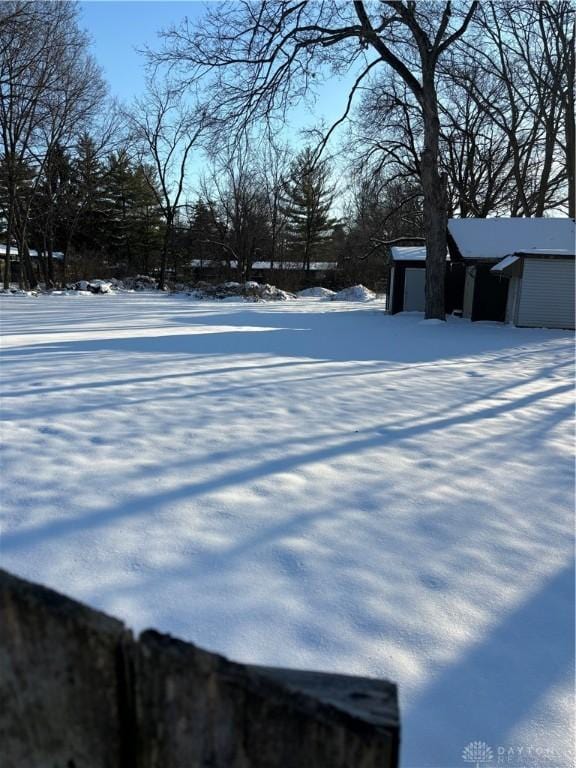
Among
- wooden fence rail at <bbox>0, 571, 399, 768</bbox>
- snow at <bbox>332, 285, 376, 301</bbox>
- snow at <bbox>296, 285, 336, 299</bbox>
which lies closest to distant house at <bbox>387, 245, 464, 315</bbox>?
snow at <bbox>332, 285, 376, 301</bbox>

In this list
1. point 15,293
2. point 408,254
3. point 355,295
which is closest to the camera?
point 408,254

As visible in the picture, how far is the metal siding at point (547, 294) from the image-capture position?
659 inches

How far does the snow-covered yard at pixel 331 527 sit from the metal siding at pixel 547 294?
11353 millimetres

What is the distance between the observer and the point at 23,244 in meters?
29.8

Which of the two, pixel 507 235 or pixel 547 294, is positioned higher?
pixel 507 235

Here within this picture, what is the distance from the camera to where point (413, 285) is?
2253 centimetres

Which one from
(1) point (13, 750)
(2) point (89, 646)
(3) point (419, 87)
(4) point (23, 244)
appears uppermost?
(3) point (419, 87)

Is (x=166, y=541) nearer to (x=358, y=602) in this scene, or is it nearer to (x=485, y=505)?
(x=358, y=602)

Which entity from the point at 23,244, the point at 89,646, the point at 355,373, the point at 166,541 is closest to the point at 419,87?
the point at 355,373

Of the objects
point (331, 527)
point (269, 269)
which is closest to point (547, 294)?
point (331, 527)

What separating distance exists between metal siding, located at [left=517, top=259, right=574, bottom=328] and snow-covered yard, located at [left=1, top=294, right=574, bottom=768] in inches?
447

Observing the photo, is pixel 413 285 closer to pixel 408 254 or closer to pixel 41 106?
pixel 408 254

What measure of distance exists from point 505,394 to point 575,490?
314 cm

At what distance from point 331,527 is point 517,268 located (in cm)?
1647
